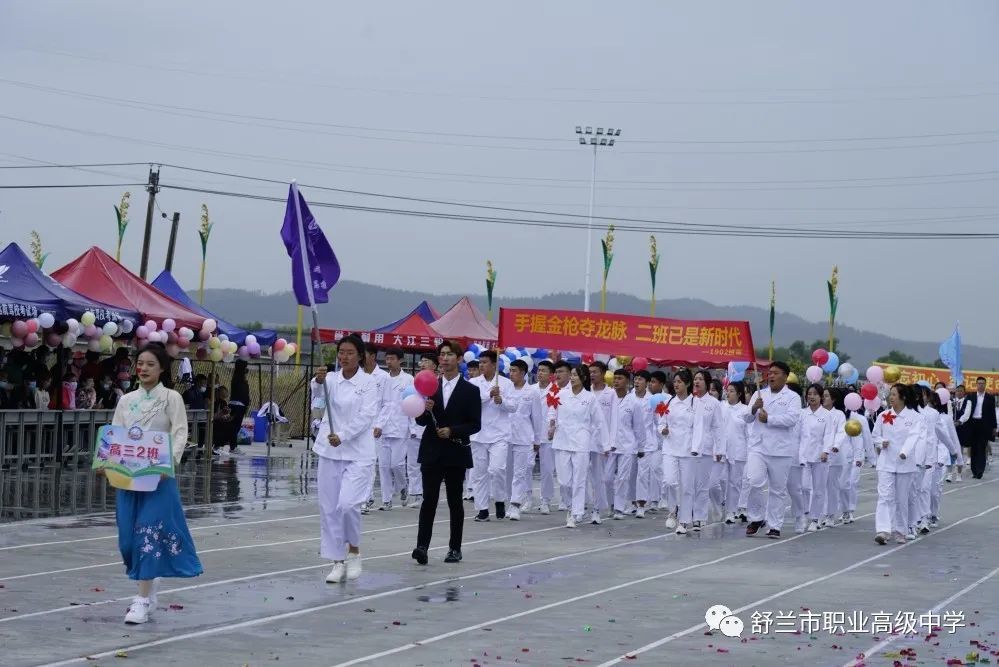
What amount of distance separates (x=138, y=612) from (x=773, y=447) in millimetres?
9235

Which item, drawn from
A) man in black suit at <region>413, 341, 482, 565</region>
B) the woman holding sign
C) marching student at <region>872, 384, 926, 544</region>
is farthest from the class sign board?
A: marching student at <region>872, 384, 926, 544</region>

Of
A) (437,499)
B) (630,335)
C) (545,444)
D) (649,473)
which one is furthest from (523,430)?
(630,335)

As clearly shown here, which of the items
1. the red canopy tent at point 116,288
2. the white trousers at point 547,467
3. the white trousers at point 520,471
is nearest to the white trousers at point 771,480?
the white trousers at point 520,471

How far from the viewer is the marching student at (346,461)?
36.7 ft

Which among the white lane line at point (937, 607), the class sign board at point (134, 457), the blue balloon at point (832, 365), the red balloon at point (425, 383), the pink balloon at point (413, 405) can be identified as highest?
the blue balloon at point (832, 365)

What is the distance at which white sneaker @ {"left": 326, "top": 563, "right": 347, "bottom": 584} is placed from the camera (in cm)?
1100

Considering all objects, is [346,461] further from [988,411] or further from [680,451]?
[988,411]

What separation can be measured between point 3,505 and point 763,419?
8734mm

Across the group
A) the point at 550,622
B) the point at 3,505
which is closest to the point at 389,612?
the point at 550,622

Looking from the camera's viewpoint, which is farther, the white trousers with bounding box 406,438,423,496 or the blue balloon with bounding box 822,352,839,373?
the blue balloon with bounding box 822,352,839,373

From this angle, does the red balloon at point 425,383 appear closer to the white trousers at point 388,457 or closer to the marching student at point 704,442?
the marching student at point 704,442

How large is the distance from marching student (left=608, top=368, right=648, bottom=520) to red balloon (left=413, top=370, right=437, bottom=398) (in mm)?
6087

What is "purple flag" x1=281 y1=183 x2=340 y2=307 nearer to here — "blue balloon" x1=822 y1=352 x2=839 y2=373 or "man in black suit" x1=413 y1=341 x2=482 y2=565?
Result: "man in black suit" x1=413 y1=341 x2=482 y2=565

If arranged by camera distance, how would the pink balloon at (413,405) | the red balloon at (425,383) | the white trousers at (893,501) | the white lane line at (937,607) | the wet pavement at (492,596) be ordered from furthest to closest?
1. the white trousers at (893,501)
2. the red balloon at (425,383)
3. the pink balloon at (413,405)
4. the white lane line at (937,607)
5. the wet pavement at (492,596)
